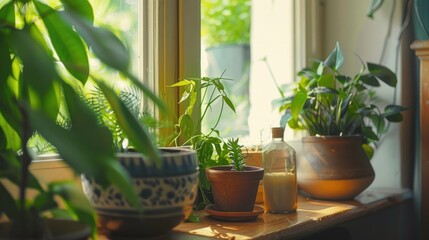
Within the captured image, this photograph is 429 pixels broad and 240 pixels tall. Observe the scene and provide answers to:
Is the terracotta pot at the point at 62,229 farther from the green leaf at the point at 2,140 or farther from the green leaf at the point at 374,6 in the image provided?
the green leaf at the point at 374,6

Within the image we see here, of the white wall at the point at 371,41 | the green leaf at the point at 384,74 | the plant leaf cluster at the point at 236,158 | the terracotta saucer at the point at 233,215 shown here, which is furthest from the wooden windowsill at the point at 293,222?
the green leaf at the point at 384,74

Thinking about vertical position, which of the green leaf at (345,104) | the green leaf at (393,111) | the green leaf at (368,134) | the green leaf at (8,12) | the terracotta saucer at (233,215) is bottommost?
the terracotta saucer at (233,215)

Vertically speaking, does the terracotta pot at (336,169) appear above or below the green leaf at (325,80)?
below

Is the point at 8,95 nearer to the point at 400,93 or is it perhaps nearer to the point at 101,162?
the point at 101,162

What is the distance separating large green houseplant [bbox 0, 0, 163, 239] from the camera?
1.77 feet

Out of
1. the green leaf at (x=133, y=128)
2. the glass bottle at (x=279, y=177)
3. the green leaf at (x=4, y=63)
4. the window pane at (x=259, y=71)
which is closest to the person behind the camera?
the green leaf at (x=133, y=128)

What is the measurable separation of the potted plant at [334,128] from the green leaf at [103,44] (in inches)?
30.4

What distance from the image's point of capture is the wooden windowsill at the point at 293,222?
97 centimetres

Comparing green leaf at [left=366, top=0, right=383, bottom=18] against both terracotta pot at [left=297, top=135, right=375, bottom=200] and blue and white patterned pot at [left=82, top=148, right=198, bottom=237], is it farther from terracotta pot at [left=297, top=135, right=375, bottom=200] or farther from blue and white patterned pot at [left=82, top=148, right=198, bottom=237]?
blue and white patterned pot at [left=82, top=148, right=198, bottom=237]

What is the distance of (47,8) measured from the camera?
0.82 meters

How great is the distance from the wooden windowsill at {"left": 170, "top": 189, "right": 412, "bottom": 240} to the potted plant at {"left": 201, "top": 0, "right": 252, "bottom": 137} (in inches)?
14.4

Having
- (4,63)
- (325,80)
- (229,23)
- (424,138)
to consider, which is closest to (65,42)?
(4,63)

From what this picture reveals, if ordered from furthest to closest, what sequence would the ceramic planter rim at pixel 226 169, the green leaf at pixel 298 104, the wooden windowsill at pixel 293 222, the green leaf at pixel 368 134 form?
the green leaf at pixel 368 134
the green leaf at pixel 298 104
the ceramic planter rim at pixel 226 169
the wooden windowsill at pixel 293 222

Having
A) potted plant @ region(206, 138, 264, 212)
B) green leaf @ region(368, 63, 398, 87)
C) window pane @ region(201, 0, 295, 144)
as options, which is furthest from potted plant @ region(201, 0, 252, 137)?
green leaf @ region(368, 63, 398, 87)
